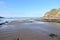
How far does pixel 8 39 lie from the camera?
12469 mm

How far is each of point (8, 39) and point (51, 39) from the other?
464cm

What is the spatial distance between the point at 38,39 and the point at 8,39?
3243 millimetres

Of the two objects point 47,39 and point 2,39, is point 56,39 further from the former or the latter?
point 2,39

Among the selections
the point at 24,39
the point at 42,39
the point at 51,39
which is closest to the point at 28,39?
the point at 24,39

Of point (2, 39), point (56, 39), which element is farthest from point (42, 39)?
point (2, 39)

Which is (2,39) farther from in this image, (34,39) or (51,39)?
(51,39)

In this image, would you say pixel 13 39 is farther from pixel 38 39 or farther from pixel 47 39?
pixel 47 39

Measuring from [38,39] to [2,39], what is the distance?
3.93 meters

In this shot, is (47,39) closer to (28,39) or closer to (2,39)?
(28,39)

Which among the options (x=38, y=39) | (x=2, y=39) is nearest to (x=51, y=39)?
(x=38, y=39)

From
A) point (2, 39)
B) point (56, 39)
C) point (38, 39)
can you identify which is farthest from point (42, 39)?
point (2, 39)

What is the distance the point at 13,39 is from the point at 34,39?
2.25 m

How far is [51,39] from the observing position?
492 inches

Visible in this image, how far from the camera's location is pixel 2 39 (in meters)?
12.7
